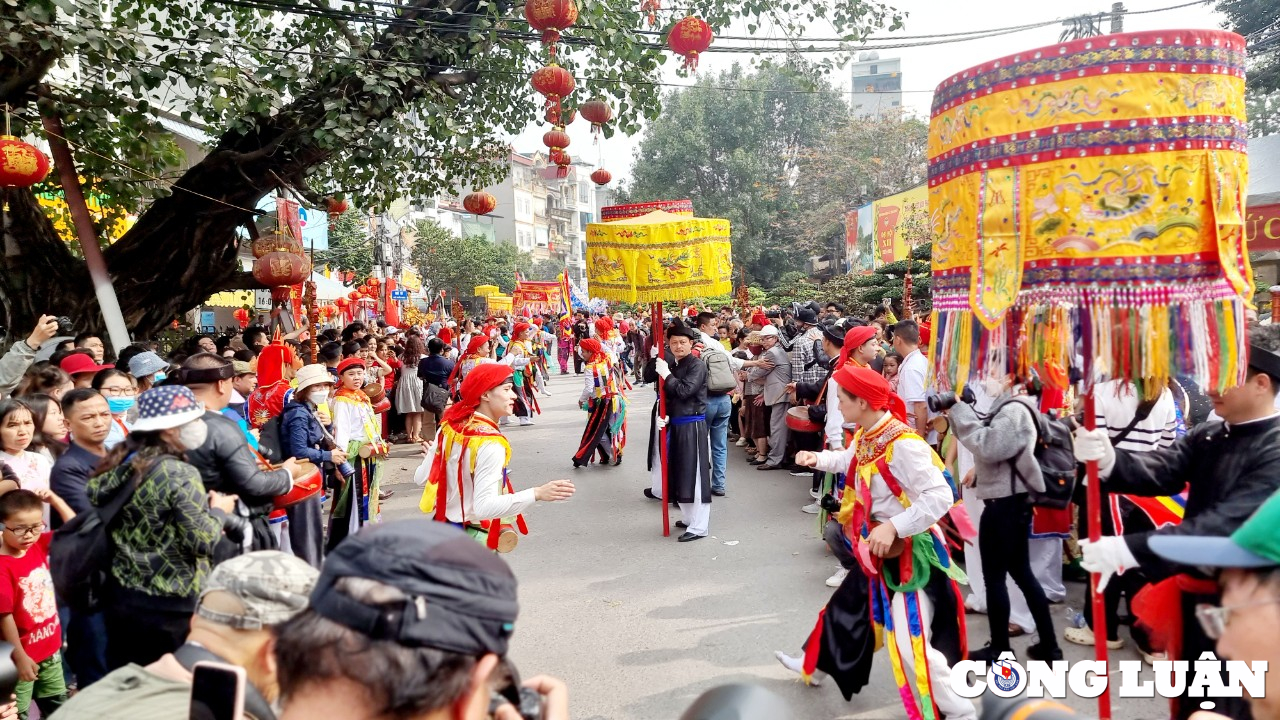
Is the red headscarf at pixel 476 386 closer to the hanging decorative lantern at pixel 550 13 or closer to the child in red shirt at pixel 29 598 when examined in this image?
the child in red shirt at pixel 29 598

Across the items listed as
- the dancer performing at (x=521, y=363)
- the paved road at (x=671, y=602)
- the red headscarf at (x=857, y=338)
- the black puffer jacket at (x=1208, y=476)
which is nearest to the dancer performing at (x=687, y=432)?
the paved road at (x=671, y=602)

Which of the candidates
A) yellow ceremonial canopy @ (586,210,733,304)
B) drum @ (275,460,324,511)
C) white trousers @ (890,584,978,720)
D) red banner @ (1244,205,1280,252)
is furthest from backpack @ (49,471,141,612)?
red banner @ (1244,205,1280,252)

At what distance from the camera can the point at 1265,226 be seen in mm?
11289

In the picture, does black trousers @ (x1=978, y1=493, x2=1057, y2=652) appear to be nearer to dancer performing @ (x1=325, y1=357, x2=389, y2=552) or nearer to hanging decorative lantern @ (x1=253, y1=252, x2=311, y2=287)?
dancer performing @ (x1=325, y1=357, x2=389, y2=552)

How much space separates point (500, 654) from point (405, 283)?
106 feet

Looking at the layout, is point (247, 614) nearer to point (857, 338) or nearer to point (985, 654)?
point (985, 654)

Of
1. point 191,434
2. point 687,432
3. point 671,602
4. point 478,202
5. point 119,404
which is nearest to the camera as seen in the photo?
point 191,434

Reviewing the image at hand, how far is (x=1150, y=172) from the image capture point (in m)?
2.65

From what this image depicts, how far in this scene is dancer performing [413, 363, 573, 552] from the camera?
4.18 metres

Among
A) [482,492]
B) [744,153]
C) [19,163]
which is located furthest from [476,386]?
[744,153]

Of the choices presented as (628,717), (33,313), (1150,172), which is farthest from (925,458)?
(33,313)

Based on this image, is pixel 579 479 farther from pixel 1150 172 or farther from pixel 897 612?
pixel 1150 172

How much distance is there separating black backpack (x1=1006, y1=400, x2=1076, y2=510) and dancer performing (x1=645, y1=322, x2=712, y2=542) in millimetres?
3303

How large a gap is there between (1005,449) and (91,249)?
8.95 meters
